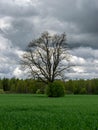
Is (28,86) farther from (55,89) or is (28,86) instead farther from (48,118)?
(48,118)

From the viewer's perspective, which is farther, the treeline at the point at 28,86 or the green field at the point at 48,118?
the treeline at the point at 28,86

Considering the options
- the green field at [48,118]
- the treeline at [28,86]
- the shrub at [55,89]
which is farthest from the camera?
the treeline at [28,86]

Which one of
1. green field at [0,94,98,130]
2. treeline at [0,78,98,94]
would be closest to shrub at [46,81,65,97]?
green field at [0,94,98,130]

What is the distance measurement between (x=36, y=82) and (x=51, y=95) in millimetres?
9242

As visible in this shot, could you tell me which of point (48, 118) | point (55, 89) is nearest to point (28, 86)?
point (55, 89)

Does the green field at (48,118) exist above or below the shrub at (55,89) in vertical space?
below

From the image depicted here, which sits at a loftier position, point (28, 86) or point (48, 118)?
point (28, 86)

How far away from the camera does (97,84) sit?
15412 centimetres

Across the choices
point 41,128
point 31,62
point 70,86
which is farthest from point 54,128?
point 70,86

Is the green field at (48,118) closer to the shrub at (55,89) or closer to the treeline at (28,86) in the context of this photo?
the shrub at (55,89)

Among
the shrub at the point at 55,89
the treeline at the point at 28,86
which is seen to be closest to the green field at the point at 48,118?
the shrub at the point at 55,89

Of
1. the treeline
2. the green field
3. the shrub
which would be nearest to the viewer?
the green field

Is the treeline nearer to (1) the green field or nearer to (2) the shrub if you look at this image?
(2) the shrub

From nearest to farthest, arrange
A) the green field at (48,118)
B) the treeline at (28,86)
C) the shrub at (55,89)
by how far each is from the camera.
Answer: the green field at (48,118) < the shrub at (55,89) < the treeline at (28,86)
